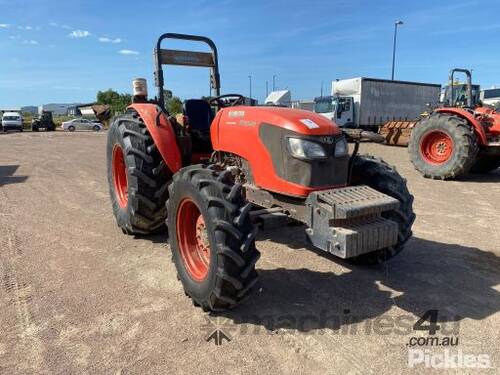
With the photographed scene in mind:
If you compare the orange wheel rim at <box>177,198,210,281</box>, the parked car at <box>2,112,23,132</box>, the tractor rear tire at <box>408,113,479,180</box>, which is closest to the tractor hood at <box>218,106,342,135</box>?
the orange wheel rim at <box>177,198,210,281</box>

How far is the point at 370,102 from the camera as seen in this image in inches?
821

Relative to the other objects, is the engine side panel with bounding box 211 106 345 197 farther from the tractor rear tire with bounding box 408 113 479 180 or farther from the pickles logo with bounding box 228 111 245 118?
the tractor rear tire with bounding box 408 113 479 180

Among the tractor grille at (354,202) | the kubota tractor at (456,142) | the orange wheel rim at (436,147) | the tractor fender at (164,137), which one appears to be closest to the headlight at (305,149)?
the tractor grille at (354,202)

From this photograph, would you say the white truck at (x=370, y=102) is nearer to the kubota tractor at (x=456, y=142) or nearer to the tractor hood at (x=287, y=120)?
the kubota tractor at (x=456, y=142)

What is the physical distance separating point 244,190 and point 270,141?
56 centimetres

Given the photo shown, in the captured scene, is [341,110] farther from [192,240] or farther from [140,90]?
[192,240]

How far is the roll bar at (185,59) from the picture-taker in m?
5.05

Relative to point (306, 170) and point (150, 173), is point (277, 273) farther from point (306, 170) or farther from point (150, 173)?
point (150, 173)

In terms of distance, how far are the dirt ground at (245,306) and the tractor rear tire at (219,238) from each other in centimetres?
23

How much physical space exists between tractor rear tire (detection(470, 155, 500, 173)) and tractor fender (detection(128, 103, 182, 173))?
776cm

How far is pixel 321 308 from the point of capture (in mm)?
3443

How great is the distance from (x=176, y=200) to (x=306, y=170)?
1088 mm

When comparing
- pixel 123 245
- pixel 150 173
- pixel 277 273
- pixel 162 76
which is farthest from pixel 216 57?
pixel 277 273

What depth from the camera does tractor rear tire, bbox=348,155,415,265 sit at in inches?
150
